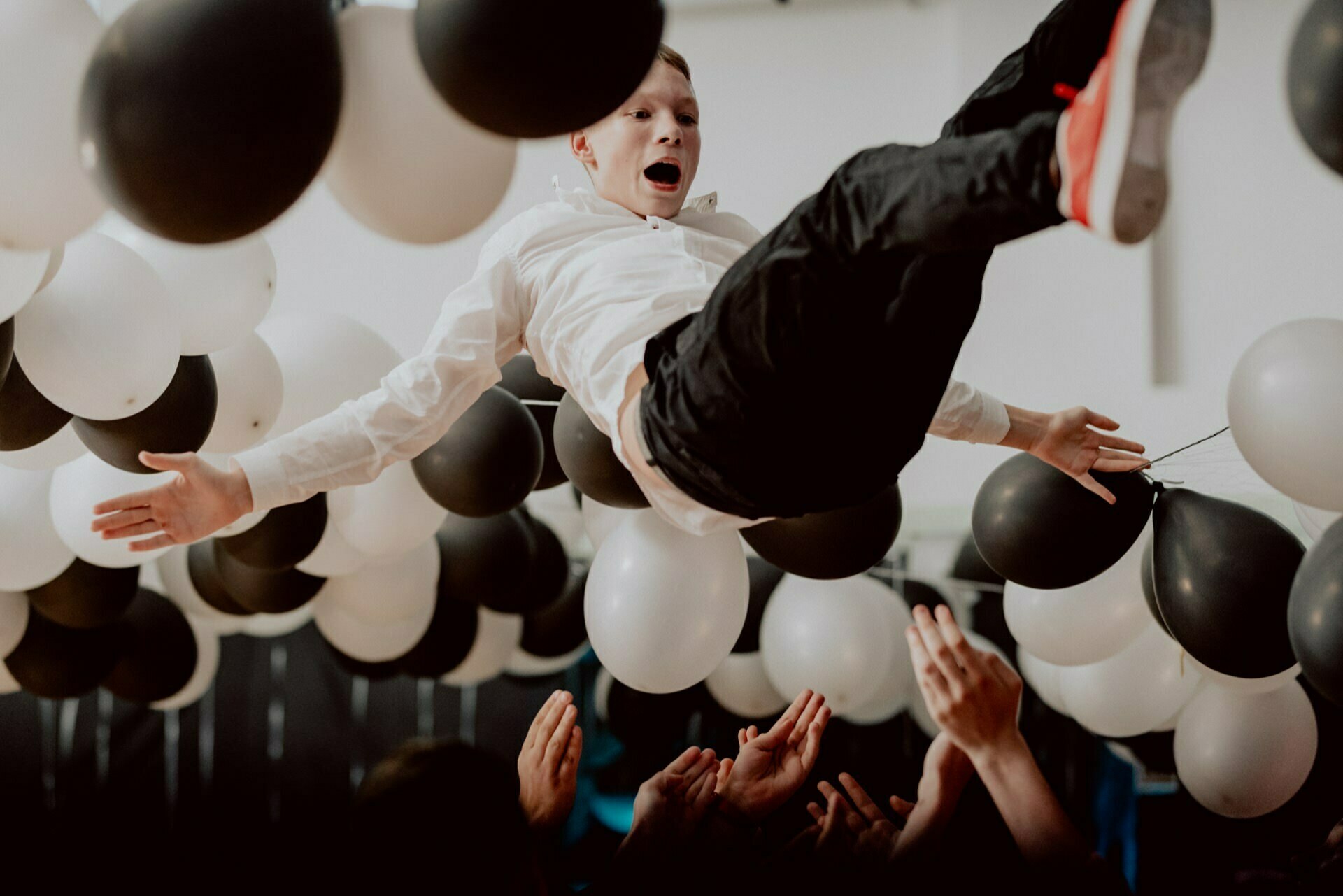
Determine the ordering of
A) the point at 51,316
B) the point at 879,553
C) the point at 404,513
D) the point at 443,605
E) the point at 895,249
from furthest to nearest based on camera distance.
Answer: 1. the point at 443,605
2. the point at 404,513
3. the point at 879,553
4. the point at 51,316
5. the point at 895,249

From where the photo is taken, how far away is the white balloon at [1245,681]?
218cm

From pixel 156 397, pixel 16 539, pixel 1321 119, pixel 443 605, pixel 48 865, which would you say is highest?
pixel 1321 119

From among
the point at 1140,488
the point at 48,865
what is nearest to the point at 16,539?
the point at 1140,488

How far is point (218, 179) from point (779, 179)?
10.5ft

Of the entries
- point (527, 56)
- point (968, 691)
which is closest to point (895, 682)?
point (968, 691)

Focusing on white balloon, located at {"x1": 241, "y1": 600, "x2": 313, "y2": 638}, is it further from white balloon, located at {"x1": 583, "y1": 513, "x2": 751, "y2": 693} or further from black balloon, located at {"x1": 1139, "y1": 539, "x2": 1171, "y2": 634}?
black balloon, located at {"x1": 1139, "y1": 539, "x2": 1171, "y2": 634}

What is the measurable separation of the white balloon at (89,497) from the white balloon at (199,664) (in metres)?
0.78

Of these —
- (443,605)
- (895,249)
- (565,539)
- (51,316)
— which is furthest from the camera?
(565,539)

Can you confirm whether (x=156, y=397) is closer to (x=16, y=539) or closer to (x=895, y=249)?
(x=16, y=539)

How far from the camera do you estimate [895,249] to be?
40.9 inches

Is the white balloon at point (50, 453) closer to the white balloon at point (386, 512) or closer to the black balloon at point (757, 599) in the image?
the white balloon at point (386, 512)

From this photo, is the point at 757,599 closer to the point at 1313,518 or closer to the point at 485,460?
the point at 485,460

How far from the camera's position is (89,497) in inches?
76.7

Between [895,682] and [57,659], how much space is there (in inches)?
74.5
